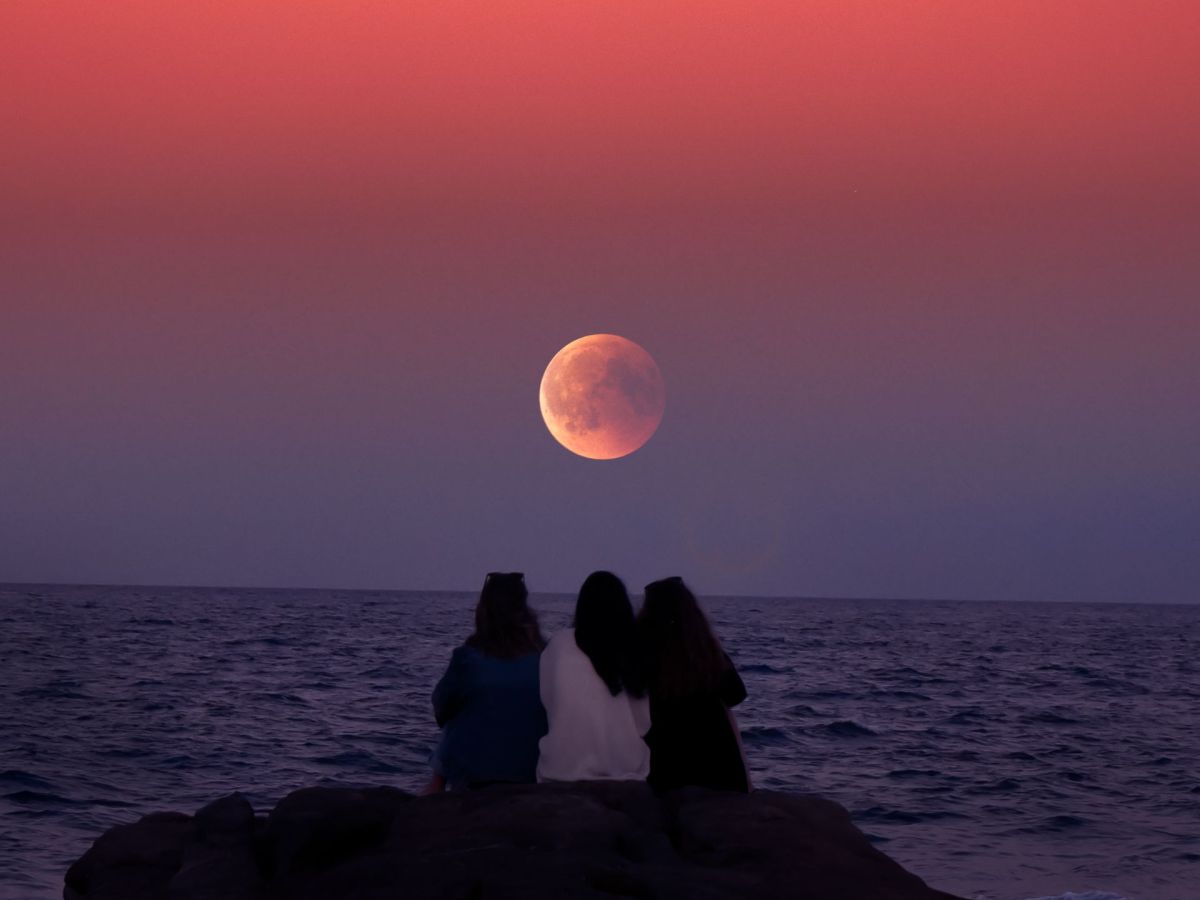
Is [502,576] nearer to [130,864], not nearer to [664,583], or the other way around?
[664,583]

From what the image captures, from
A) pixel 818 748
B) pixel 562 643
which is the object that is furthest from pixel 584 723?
pixel 818 748

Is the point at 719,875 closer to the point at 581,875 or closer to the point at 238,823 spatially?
the point at 581,875

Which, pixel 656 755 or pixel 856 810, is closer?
pixel 656 755

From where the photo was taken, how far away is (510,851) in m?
6.44

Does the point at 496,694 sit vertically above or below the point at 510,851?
above

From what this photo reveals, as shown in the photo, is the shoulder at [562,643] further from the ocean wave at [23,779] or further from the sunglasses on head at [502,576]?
the ocean wave at [23,779]

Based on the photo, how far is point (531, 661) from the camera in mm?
7359

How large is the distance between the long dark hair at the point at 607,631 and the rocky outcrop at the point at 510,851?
2.10 ft

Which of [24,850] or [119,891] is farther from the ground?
[119,891]

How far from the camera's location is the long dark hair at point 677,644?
23.4 ft

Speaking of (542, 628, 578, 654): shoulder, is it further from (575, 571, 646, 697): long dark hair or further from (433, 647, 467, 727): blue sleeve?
(433, 647, 467, 727): blue sleeve

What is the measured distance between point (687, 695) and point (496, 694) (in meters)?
1.07

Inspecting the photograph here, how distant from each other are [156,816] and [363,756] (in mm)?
14891

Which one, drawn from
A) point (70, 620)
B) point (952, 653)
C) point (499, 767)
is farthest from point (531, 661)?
point (70, 620)
